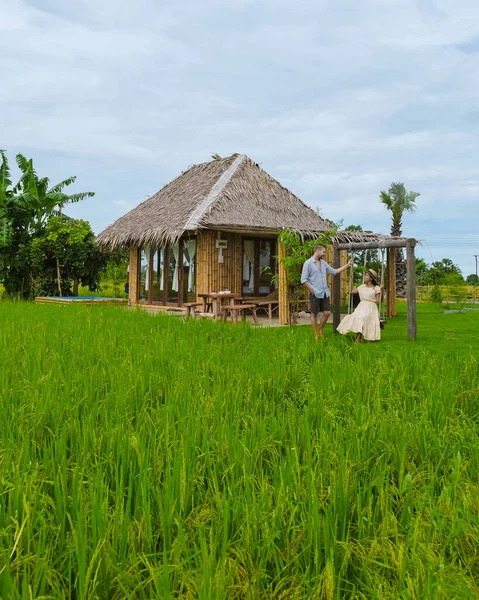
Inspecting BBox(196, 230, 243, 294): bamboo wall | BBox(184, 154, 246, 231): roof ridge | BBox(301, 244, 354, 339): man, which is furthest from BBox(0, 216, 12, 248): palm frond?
BBox(301, 244, 354, 339): man

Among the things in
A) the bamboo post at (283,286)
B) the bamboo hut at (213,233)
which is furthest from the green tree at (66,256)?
the bamboo post at (283,286)

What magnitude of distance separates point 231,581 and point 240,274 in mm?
11953

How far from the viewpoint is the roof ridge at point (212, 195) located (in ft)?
37.8

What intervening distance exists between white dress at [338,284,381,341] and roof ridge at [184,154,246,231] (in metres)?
4.80

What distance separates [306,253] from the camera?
402 inches

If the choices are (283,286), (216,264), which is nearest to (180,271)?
(216,264)

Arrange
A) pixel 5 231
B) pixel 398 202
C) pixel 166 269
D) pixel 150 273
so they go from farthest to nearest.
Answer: pixel 398 202, pixel 5 231, pixel 150 273, pixel 166 269

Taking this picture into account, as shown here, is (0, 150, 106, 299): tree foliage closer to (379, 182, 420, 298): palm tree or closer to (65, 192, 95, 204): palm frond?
(65, 192, 95, 204): palm frond

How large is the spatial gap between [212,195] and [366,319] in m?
6.36

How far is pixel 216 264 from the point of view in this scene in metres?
12.8

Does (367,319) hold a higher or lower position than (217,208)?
lower

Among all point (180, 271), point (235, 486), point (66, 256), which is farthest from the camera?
point (66, 256)

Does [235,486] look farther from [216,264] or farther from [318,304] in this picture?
[216,264]

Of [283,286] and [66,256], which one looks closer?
[283,286]
